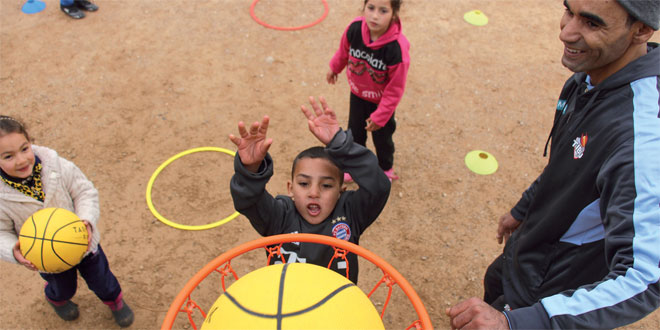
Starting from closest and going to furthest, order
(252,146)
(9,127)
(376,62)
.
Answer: (252,146) < (9,127) < (376,62)

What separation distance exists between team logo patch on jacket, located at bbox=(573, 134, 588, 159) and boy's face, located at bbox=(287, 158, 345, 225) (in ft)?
3.77

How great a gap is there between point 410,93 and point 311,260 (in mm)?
3758

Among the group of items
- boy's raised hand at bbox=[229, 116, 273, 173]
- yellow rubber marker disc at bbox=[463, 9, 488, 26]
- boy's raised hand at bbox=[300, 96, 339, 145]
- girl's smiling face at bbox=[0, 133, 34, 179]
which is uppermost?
boy's raised hand at bbox=[300, 96, 339, 145]

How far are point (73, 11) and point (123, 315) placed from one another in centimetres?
537

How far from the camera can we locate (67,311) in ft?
11.6

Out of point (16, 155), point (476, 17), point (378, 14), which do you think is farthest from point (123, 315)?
point (476, 17)

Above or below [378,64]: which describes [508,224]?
below

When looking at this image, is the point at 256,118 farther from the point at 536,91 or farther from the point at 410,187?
the point at 536,91

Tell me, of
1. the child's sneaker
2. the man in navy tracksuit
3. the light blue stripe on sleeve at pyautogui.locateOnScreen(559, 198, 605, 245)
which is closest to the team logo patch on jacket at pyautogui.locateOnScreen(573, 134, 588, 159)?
the man in navy tracksuit

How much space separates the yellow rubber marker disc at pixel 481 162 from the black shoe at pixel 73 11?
5910 millimetres

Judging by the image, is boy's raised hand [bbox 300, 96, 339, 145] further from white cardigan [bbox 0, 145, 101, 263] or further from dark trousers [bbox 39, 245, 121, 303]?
dark trousers [bbox 39, 245, 121, 303]

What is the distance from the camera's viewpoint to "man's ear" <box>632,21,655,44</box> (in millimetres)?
1814

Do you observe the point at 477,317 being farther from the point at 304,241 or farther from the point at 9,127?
the point at 9,127

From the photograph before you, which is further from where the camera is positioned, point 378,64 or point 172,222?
point 172,222
